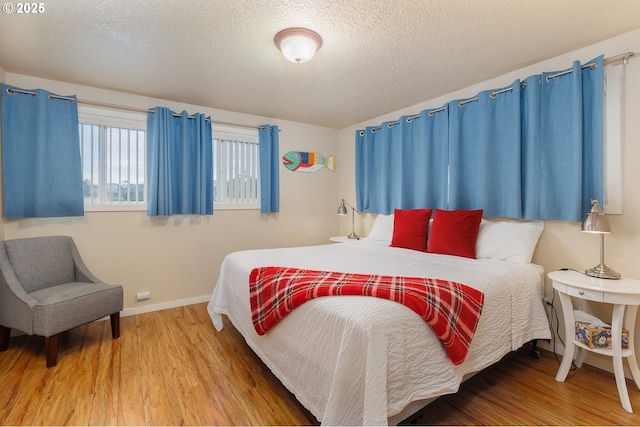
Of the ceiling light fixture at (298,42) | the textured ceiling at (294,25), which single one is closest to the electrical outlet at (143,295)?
the textured ceiling at (294,25)

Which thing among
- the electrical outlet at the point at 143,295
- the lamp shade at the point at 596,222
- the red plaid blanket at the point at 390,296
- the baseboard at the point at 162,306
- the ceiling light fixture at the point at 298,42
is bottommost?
the baseboard at the point at 162,306

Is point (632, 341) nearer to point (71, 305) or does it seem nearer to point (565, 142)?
point (565, 142)

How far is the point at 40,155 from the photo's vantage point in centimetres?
265

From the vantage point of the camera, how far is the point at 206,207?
3.50 meters

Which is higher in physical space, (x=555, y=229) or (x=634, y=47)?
(x=634, y=47)

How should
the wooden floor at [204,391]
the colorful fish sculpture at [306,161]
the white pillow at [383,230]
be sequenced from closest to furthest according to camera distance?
1. the wooden floor at [204,391]
2. the white pillow at [383,230]
3. the colorful fish sculpture at [306,161]

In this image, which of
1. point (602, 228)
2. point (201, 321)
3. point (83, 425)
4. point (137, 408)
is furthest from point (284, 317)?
point (602, 228)

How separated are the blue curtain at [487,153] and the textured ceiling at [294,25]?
0.92 ft

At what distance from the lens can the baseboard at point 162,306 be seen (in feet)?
10.4

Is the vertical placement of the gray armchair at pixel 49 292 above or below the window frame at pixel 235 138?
below

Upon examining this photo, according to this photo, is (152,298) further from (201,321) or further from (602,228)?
(602,228)

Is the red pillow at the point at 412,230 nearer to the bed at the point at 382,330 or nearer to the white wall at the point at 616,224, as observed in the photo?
the bed at the point at 382,330

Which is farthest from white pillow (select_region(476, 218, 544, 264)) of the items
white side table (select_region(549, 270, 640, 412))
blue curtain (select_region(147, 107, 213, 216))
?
blue curtain (select_region(147, 107, 213, 216))

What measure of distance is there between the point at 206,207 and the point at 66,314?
1.61 m
